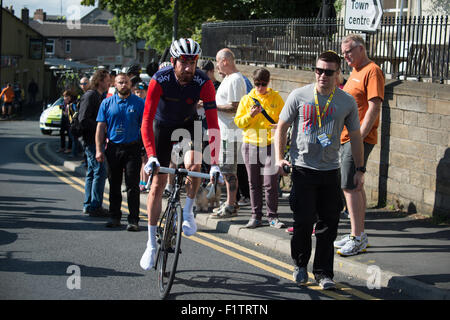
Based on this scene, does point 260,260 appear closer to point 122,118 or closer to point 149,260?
point 149,260

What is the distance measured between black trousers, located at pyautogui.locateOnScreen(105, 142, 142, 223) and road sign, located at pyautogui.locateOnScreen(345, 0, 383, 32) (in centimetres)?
355

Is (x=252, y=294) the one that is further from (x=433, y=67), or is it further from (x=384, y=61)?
(x=384, y=61)

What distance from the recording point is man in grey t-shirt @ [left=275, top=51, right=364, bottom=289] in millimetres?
6148

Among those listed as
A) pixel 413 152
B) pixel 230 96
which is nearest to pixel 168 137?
A: pixel 230 96

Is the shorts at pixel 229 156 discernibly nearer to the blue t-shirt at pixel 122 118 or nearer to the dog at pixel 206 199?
the dog at pixel 206 199

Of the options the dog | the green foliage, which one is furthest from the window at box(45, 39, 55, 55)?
the dog

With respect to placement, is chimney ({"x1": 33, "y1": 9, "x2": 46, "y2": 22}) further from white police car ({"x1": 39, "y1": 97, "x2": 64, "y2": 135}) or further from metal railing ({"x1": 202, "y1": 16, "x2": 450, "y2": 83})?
metal railing ({"x1": 202, "y1": 16, "x2": 450, "y2": 83})

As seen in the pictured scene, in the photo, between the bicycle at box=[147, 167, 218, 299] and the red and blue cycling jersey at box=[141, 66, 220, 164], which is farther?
the red and blue cycling jersey at box=[141, 66, 220, 164]

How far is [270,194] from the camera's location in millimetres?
8781

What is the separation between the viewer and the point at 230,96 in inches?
363

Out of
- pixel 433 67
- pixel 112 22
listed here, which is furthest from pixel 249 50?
pixel 112 22

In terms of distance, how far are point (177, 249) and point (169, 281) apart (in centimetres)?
28

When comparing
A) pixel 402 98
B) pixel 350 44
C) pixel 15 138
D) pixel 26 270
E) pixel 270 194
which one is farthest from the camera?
pixel 15 138

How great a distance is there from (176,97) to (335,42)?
7.95 m
